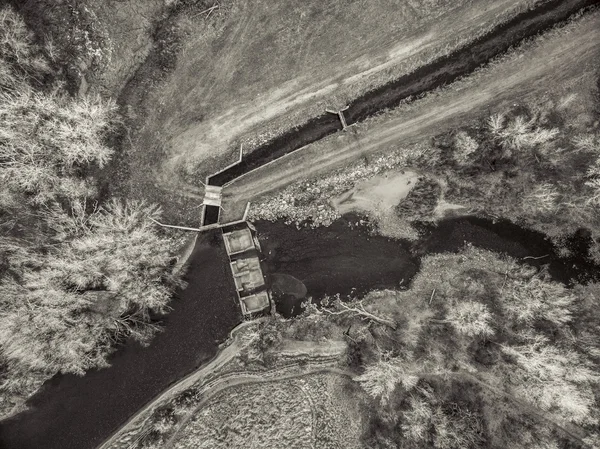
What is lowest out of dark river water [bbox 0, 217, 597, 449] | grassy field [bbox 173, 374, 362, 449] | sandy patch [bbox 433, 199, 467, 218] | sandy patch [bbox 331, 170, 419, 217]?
grassy field [bbox 173, 374, 362, 449]

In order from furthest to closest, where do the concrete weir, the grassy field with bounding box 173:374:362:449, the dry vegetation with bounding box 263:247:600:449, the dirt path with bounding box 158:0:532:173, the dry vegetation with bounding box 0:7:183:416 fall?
the concrete weir, the dirt path with bounding box 158:0:532:173, the grassy field with bounding box 173:374:362:449, the dry vegetation with bounding box 263:247:600:449, the dry vegetation with bounding box 0:7:183:416

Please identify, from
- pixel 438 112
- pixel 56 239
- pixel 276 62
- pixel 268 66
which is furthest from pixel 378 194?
pixel 56 239

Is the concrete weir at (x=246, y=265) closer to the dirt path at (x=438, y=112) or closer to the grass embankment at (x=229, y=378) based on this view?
the dirt path at (x=438, y=112)

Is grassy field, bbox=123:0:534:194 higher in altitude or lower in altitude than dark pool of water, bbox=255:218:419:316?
higher

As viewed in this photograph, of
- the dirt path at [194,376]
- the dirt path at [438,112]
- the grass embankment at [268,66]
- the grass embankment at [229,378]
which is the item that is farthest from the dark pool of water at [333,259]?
the grass embankment at [268,66]

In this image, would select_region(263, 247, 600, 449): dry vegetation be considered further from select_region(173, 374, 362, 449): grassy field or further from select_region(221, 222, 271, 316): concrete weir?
select_region(221, 222, 271, 316): concrete weir

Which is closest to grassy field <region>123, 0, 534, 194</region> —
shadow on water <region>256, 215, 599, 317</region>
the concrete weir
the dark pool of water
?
the concrete weir

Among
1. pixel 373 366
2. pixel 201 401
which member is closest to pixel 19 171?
pixel 201 401
